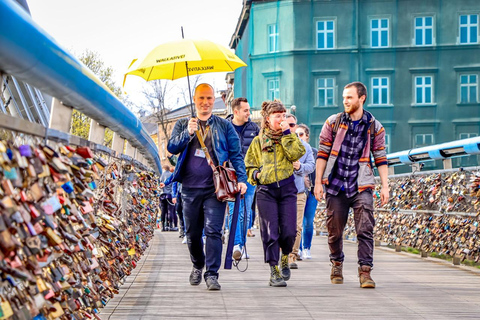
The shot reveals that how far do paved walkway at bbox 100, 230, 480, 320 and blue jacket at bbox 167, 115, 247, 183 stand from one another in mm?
1224

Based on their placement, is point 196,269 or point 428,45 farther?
point 428,45

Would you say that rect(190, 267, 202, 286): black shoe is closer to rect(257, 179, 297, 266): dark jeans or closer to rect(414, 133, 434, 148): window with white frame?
rect(257, 179, 297, 266): dark jeans

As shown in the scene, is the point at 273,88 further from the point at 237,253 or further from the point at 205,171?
the point at 205,171

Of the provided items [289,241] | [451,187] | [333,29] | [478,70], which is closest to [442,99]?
[478,70]

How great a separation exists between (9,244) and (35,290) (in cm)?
58

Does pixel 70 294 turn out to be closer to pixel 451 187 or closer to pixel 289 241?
pixel 289 241

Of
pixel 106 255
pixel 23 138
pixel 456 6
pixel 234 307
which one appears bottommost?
pixel 234 307

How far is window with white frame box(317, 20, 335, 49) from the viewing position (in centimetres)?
5506

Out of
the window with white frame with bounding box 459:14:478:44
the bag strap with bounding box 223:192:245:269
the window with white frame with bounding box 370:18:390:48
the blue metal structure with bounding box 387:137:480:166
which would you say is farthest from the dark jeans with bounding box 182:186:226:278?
the window with white frame with bounding box 459:14:478:44

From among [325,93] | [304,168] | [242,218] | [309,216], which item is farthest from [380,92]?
[304,168]

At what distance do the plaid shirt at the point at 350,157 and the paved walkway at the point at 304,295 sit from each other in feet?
3.46

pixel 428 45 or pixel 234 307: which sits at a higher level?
pixel 428 45

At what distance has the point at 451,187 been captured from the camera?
12.4 meters

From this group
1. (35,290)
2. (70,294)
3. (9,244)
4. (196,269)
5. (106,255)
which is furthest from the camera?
(196,269)
